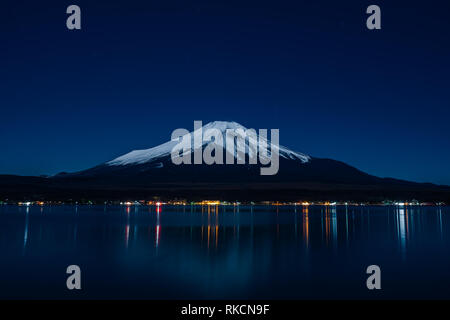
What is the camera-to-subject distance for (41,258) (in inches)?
769

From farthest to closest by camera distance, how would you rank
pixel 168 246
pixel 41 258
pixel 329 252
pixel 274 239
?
pixel 274 239 < pixel 168 246 < pixel 329 252 < pixel 41 258

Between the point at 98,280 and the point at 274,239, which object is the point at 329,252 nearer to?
the point at 274,239

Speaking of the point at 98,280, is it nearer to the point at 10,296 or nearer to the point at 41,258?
the point at 10,296

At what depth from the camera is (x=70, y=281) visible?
46.6 feet

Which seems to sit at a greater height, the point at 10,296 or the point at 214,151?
the point at 214,151

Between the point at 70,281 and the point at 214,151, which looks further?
the point at 214,151

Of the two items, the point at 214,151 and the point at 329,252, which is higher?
the point at 214,151

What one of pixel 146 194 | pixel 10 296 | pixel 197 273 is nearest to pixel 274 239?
pixel 197 273
